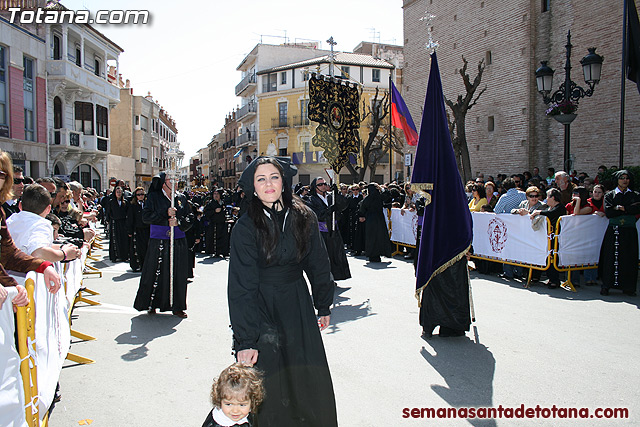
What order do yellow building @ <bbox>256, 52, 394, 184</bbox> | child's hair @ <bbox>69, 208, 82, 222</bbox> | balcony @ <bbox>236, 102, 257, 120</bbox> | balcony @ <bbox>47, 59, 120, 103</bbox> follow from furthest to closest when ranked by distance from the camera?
1. balcony @ <bbox>236, 102, 257, 120</bbox>
2. yellow building @ <bbox>256, 52, 394, 184</bbox>
3. balcony @ <bbox>47, 59, 120, 103</bbox>
4. child's hair @ <bbox>69, 208, 82, 222</bbox>

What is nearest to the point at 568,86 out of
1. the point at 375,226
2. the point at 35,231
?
the point at 375,226

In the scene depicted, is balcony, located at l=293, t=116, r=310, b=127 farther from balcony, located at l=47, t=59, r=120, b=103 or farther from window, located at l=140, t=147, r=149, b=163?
balcony, located at l=47, t=59, r=120, b=103

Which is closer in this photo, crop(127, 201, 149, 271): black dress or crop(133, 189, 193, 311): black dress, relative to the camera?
crop(133, 189, 193, 311): black dress

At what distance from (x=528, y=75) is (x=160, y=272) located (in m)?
20.0

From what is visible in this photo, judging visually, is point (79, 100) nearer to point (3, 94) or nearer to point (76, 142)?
point (76, 142)

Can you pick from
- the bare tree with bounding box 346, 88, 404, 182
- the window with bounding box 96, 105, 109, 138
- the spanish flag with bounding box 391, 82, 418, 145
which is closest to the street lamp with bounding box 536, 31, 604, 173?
the spanish flag with bounding box 391, 82, 418, 145

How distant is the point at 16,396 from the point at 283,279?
1.59 metres

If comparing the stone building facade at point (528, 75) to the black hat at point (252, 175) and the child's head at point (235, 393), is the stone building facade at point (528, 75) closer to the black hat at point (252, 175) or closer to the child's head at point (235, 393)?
Result: the black hat at point (252, 175)

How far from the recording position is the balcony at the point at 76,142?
25984 mm

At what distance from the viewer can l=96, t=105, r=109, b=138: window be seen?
30.7m

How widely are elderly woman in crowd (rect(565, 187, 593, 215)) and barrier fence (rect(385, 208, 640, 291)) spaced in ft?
0.31

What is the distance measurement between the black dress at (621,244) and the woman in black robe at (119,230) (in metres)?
10.6

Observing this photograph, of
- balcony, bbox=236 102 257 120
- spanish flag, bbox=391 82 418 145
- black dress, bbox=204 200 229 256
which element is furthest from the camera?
balcony, bbox=236 102 257 120

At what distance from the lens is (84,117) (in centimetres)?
2930
